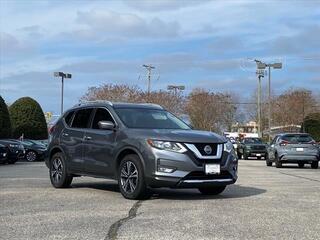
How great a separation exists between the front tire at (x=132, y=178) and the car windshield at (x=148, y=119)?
764 millimetres

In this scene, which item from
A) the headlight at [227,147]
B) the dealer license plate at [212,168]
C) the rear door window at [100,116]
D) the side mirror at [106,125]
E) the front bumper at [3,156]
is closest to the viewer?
the dealer license plate at [212,168]

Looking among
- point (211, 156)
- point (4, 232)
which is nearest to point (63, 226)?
point (4, 232)

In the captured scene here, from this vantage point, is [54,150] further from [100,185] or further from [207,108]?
[207,108]

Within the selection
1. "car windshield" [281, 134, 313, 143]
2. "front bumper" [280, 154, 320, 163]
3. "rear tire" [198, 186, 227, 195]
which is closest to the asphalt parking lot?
"rear tire" [198, 186, 227, 195]

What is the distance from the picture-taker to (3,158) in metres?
26.3

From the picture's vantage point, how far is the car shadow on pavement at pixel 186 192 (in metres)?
11.4

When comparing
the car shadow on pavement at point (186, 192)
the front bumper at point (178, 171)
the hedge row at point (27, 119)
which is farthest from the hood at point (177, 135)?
the hedge row at point (27, 119)

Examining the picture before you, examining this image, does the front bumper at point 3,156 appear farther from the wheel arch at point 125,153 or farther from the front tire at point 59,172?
the wheel arch at point 125,153

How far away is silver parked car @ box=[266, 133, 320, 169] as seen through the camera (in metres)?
25.3

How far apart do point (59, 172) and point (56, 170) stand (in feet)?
0.51

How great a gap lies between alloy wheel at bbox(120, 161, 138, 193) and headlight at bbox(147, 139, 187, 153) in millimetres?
620

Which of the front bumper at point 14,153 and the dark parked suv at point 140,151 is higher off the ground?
the dark parked suv at point 140,151

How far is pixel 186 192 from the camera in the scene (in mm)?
12492

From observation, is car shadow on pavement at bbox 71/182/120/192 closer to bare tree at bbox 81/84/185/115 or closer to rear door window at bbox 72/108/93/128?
rear door window at bbox 72/108/93/128
